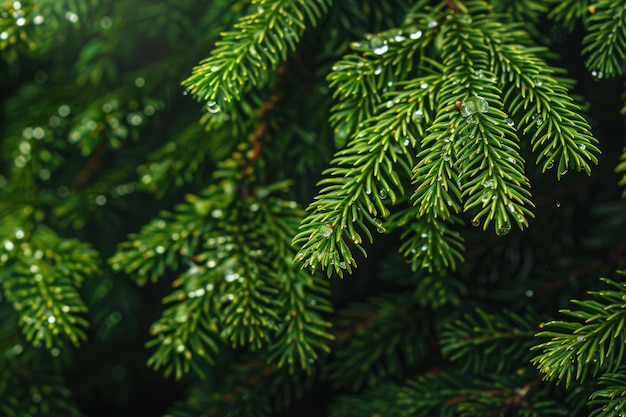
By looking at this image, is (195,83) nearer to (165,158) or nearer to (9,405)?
(165,158)

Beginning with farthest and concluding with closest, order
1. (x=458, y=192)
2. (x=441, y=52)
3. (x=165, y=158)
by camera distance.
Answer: (x=165, y=158) → (x=441, y=52) → (x=458, y=192)

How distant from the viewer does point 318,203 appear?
658 millimetres

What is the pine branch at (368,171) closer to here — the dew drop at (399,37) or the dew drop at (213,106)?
the dew drop at (399,37)

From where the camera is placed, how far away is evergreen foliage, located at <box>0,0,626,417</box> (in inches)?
26.8

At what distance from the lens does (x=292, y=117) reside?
38.1 inches

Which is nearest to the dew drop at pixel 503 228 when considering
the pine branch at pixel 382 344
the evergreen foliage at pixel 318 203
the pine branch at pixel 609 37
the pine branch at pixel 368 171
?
the evergreen foliage at pixel 318 203

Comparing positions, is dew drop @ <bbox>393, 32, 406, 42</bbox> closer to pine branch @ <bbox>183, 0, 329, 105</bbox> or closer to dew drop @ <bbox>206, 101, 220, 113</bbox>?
pine branch @ <bbox>183, 0, 329, 105</bbox>

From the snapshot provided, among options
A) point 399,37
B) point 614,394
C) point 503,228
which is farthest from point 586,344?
point 399,37

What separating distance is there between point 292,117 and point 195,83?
0.27 metres

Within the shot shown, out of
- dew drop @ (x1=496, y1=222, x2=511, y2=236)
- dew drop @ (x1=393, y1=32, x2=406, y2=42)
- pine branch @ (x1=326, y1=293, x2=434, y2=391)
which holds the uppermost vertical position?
dew drop @ (x1=393, y1=32, x2=406, y2=42)

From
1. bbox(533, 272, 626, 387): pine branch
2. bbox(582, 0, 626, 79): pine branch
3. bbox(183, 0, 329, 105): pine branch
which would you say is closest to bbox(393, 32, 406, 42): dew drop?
bbox(183, 0, 329, 105): pine branch

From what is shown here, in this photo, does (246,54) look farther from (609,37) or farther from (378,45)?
(609,37)

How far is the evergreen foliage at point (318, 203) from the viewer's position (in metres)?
0.68

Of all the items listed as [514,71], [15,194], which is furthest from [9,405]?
[514,71]
